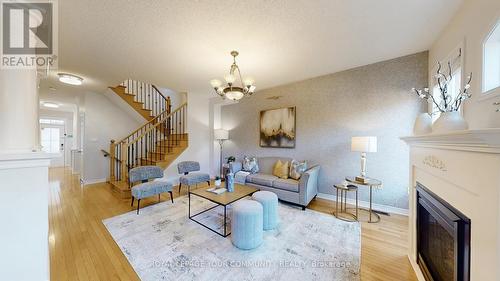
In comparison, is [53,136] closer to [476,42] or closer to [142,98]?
[142,98]

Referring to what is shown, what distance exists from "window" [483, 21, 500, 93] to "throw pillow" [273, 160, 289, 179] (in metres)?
2.78

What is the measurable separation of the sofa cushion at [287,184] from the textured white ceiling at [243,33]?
85.3 inches

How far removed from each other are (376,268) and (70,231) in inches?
150

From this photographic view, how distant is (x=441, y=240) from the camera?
4.48 feet

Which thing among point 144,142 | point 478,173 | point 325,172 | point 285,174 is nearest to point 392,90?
point 325,172

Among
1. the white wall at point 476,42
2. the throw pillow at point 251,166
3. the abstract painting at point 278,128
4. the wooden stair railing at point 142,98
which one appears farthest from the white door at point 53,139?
the white wall at point 476,42

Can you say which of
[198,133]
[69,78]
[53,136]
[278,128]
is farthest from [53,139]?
[278,128]

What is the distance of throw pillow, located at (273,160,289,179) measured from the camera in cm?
370

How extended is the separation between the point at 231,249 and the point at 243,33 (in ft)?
8.66

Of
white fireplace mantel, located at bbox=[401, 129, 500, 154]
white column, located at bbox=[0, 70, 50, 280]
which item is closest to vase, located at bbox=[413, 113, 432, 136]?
white fireplace mantel, located at bbox=[401, 129, 500, 154]

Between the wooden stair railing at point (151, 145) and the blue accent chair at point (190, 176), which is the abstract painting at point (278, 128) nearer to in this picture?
the blue accent chair at point (190, 176)

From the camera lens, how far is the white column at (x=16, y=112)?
1338 mm

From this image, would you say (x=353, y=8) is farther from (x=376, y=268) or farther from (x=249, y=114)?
(x=249, y=114)

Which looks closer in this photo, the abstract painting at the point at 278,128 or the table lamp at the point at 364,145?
the table lamp at the point at 364,145
